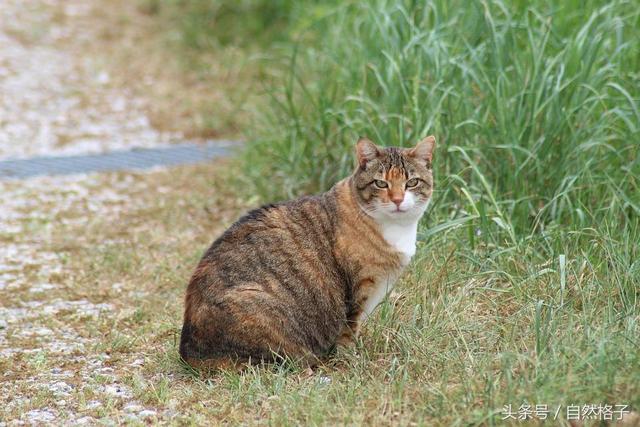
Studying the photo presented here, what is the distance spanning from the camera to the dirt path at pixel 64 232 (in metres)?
3.59

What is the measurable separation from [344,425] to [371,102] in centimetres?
232

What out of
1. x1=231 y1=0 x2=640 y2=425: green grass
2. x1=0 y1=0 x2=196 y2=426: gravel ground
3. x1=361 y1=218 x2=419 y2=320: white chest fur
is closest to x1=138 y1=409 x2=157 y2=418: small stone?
x1=0 y1=0 x2=196 y2=426: gravel ground

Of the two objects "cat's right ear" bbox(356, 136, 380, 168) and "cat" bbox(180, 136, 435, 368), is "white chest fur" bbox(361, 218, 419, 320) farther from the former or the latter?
"cat's right ear" bbox(356, 136, 380, 168)

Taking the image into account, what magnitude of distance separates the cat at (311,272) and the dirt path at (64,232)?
0.35 metres

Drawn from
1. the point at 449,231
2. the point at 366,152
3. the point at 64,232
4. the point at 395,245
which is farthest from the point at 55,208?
the point at 395,245

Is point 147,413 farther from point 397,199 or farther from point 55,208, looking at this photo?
point 55,208

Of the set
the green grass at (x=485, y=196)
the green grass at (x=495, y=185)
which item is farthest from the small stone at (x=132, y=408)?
the green grass at (x=495, y=185)

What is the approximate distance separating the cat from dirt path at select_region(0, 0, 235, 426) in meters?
0.35

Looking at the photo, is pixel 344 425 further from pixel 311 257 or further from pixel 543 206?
pixel 543 206

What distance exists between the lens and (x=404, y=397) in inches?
126

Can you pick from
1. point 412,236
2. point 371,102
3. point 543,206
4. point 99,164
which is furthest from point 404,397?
point 99,164

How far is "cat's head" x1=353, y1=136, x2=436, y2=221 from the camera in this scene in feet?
11.6

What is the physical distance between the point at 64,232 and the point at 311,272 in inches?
95.2

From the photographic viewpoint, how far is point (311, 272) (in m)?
3.62
